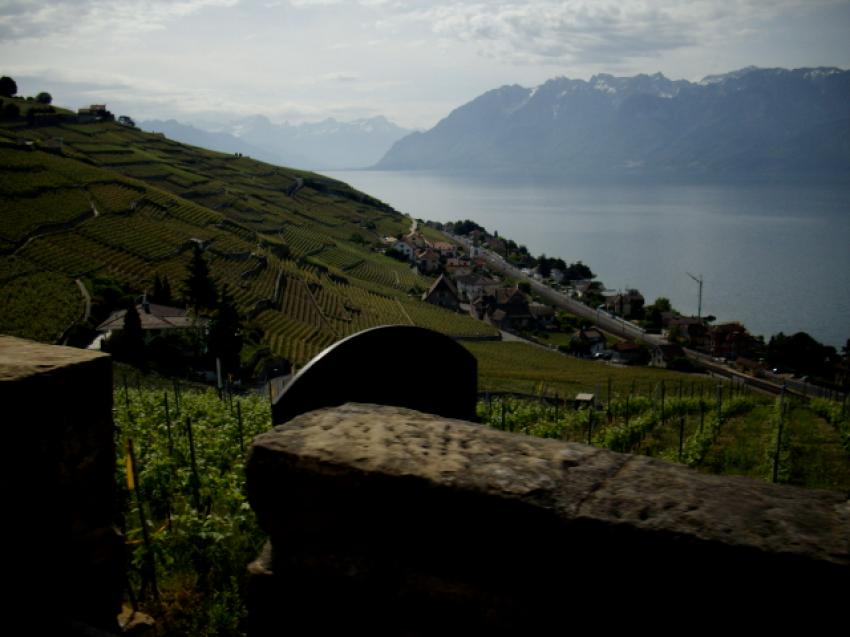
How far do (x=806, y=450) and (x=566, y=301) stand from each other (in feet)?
328

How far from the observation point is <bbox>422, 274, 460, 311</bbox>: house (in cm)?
10244

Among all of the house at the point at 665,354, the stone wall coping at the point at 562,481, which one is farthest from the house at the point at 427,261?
the stone wall coping at the point at 562,481

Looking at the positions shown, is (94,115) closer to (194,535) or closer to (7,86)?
(7,86)

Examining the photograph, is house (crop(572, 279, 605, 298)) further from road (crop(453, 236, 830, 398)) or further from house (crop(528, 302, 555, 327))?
house (crop(528, 302, 555, 327))

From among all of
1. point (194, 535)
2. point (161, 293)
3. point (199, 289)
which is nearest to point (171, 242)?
point (161, 293)

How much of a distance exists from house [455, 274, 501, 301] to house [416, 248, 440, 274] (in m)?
6.66

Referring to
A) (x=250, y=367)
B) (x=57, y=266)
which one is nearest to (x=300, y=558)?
(x=250, y=367)

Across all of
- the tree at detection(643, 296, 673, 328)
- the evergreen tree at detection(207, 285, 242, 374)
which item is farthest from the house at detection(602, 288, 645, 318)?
the evergreen tree at detection(207, 285, 242, 374)

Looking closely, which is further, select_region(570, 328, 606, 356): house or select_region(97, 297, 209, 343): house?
select_region(570, 328, 606, 356): house

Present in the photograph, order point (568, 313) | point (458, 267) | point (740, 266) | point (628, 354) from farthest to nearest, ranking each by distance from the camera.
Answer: point (740, 266)
point (458, 267)
point (568, 313)
point (628, 354)

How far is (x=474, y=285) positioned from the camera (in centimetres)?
11894

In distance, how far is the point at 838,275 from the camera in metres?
124

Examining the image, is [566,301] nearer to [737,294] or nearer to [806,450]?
[737,294]

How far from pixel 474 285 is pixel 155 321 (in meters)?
74.5
